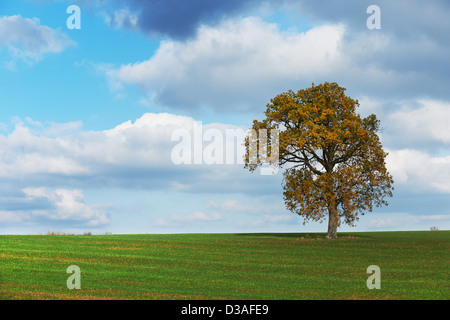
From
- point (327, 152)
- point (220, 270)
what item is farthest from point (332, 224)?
point (220, 270)

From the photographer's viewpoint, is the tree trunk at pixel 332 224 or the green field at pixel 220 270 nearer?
the green field at pixel 220 270

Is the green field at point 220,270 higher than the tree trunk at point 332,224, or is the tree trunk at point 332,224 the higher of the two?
the tree trunk at point 332,224

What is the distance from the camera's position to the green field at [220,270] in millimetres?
23562

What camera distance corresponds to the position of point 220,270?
104 feet

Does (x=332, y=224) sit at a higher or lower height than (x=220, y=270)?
higher

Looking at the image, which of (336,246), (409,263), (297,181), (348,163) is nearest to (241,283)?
(409,263)

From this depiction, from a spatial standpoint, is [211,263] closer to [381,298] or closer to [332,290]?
[332,290]

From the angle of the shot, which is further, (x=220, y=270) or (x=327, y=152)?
(x=327, y=152)

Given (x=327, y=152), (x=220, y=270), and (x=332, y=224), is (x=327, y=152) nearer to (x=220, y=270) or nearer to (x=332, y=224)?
(x=332, y=224)

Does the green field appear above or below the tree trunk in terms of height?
below

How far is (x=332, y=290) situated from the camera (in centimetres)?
2448

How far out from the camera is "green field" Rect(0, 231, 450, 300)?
2356 cm

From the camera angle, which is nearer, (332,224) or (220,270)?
(220,270)

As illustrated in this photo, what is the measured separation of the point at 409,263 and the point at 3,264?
2937cm
